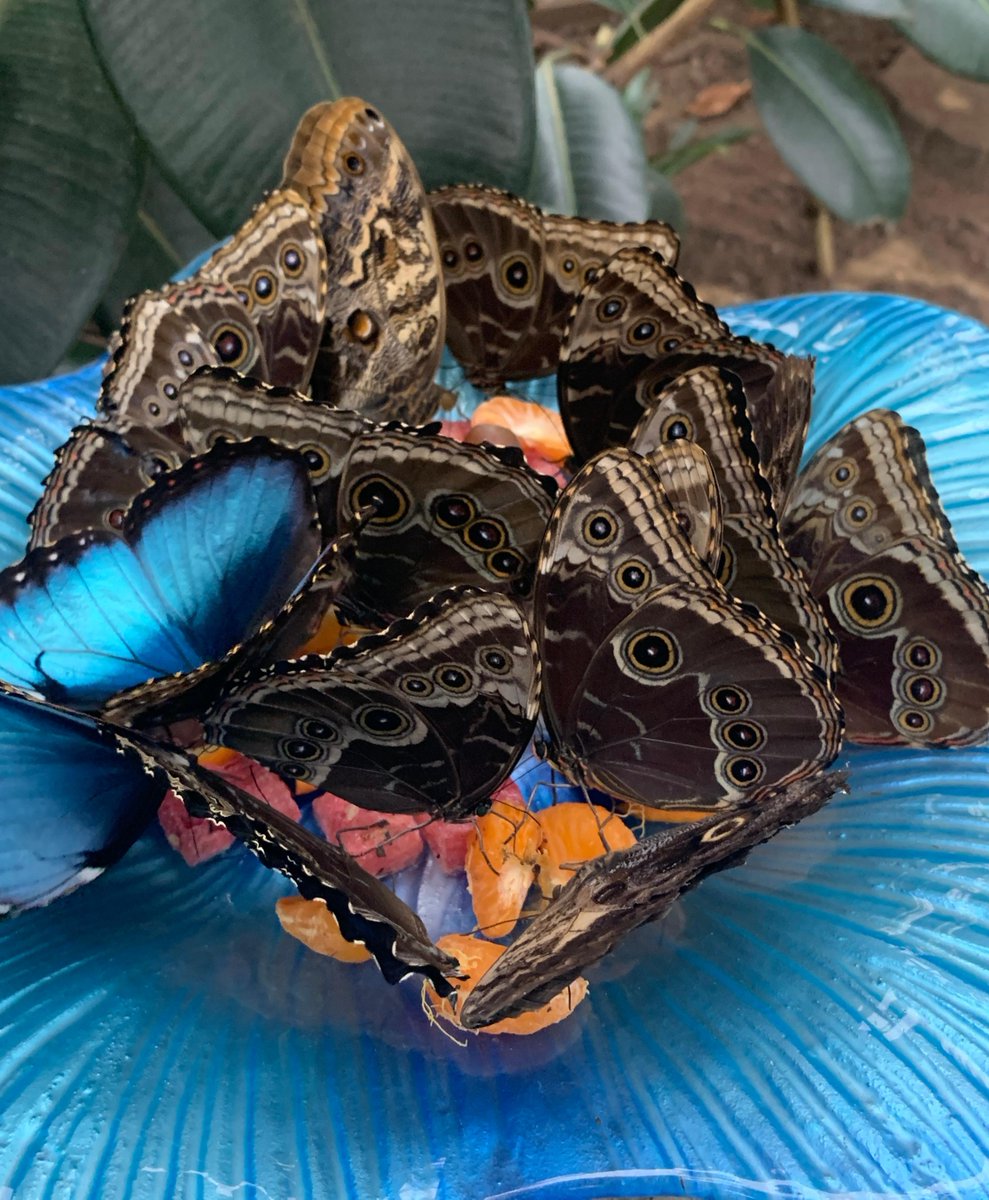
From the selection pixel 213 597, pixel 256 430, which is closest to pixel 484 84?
pixel 256 430

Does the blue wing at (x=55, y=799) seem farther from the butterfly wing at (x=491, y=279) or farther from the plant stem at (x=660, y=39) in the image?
the plant stem at (x=660, y=39)

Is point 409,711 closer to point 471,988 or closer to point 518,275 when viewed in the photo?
point 471,988

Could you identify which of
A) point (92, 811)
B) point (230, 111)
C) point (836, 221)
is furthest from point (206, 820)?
point (836, 221)

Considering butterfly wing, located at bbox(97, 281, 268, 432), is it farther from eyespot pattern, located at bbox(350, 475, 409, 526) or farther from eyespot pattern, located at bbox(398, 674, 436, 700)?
eyespot pattern, located at bbox(398, 674, 436, 700)

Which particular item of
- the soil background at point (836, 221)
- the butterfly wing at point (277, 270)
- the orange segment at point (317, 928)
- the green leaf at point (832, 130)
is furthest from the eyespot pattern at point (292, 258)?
→ the soil background at point (836, 221)

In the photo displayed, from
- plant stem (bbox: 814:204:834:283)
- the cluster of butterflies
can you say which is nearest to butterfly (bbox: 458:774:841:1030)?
the cluster of butterflies
